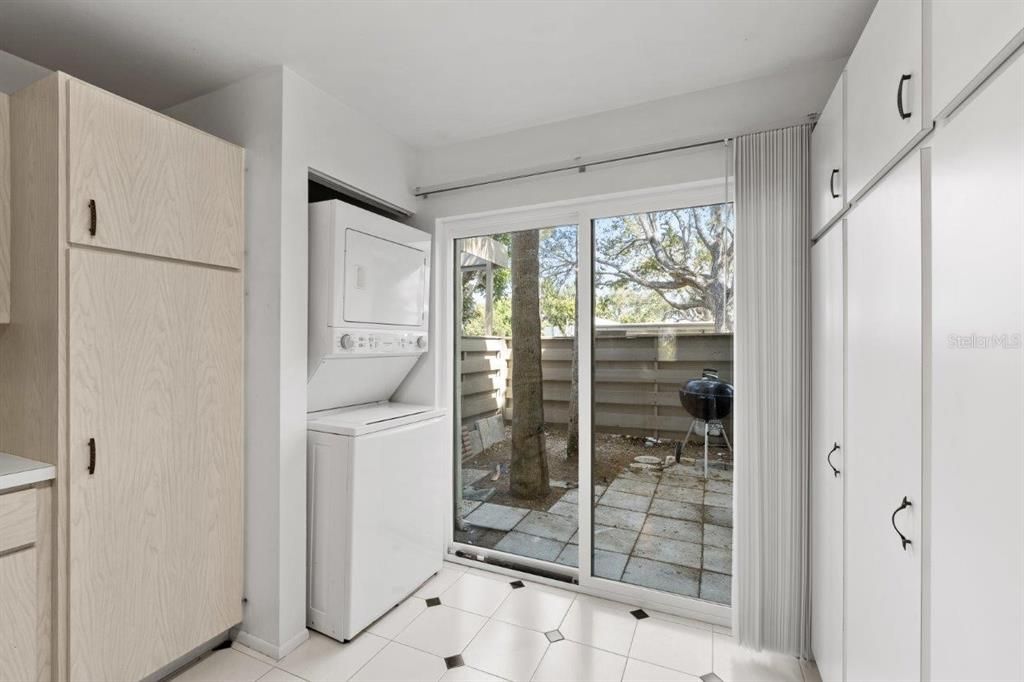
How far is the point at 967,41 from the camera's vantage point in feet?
2.66

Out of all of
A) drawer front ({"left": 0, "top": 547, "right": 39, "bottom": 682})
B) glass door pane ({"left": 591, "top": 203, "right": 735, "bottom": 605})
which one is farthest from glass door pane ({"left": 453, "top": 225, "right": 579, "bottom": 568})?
drawer front ({"left": 0, "top": 547, "right": 39, "bottom": 682})

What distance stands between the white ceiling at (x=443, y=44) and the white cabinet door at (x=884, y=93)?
51 centimetres

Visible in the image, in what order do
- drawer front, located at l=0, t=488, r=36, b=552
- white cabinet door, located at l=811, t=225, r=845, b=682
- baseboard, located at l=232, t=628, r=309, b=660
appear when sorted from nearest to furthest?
1. drawer front, located at l=0, t=488, r=36, b=552
2. white cabinet door, located at l=811, t=225, r=845, b=682
3. baseboard, located at l=232, t=628, r=309, b=660

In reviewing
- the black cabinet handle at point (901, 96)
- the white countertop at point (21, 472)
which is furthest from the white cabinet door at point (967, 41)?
the white countertop at point (21, 472)

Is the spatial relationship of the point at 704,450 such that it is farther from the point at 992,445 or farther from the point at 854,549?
the point at 992,445

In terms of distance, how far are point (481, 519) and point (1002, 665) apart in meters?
2.50

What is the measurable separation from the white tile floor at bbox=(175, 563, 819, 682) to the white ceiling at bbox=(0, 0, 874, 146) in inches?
98.8

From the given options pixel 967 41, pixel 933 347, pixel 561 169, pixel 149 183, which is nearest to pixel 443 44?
pixel 561 169

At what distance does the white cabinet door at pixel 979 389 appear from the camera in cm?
70

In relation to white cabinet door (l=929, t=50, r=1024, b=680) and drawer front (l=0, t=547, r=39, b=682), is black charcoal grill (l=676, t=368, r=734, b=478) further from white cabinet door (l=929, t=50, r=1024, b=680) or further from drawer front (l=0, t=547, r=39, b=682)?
drawer front (l=0, t=547, r=39, b=682)

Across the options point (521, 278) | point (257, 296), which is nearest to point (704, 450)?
point (521, 278)

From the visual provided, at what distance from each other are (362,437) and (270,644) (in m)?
0.94

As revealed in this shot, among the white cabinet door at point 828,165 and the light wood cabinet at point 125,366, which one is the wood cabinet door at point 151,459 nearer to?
the light wood cabinet at point 125,366

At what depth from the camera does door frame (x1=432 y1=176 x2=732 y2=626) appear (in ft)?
7.59
